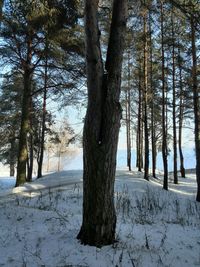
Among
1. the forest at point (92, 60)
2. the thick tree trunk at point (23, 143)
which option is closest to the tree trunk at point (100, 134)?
the forest at point (92, 60)

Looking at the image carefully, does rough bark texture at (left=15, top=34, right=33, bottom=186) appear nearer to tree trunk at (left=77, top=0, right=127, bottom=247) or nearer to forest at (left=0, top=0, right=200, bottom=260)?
forest at (left=0, top=0, right=200, bottom=260)

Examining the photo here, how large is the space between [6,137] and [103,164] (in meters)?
22.5

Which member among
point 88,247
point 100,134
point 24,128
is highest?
point 24,128

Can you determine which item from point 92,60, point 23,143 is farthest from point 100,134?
point 23,143

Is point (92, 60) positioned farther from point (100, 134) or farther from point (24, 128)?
point (24, 128)

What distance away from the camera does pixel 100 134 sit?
6.30 metres

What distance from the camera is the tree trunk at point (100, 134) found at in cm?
615

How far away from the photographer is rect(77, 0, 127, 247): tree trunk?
6148 mm

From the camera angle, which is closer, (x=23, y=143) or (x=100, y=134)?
(x=100, y=134)

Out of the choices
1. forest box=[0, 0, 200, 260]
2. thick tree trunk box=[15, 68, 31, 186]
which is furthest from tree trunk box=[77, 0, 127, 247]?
thick tree trunk box=[15, 68, 31, 186]

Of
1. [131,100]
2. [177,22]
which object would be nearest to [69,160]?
[131,100]

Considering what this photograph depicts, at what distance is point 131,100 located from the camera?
32.7 meters

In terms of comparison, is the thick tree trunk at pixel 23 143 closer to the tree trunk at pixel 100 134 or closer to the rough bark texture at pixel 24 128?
the rough bark texture at pixel 24 128

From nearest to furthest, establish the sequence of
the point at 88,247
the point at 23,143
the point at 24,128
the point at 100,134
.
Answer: the point at 88,247 → the point at 100,134 → the point at 23,143 → the point at 24,128
